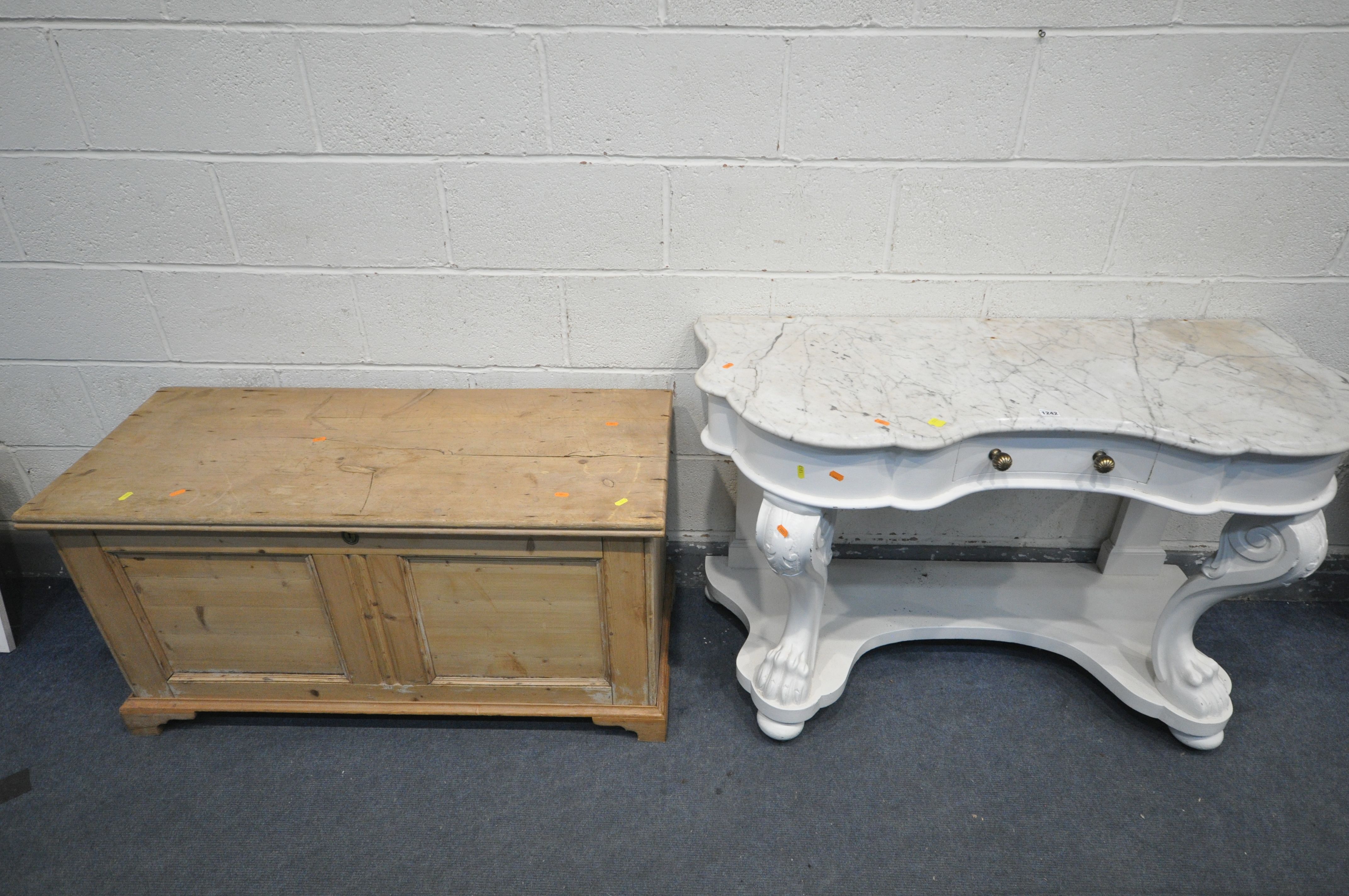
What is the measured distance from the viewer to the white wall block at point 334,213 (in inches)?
62.7

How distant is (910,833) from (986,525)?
0.84 m

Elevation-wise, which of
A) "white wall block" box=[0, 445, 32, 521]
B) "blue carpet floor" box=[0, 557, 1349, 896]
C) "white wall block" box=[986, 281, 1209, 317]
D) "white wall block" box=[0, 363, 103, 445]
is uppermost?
"white wall block" box=[986, 281, 1209, 317]

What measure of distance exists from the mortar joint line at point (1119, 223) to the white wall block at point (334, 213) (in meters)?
1.43

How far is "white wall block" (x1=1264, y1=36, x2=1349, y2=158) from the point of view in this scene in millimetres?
1433

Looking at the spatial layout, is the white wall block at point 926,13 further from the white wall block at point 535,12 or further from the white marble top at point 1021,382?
the white marble top at point 1021,382

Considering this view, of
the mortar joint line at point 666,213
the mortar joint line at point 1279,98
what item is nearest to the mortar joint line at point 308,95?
the mortar joint line at point 666,213

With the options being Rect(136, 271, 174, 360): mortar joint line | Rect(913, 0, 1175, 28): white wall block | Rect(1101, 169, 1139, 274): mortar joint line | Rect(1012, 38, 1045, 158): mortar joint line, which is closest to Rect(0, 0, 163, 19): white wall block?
Rect(136, 271, 174, 360): mortar joint line

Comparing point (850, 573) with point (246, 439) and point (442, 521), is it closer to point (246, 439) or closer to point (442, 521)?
point (442, 521)

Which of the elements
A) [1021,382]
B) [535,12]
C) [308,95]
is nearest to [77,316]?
[308,95]

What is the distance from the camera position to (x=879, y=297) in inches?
66.7

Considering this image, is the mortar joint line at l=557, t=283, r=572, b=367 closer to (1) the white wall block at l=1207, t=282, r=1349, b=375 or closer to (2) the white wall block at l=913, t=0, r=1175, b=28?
(2) the white wall block at l=913, t=0, r=1175, b=28

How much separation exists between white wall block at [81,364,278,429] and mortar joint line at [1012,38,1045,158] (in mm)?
1725

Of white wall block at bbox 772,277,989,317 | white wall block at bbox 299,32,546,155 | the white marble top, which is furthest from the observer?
white wall block at bbox 772,277,989,317

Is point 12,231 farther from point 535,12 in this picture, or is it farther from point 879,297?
point 879,297
